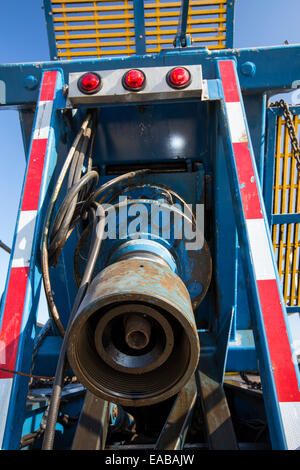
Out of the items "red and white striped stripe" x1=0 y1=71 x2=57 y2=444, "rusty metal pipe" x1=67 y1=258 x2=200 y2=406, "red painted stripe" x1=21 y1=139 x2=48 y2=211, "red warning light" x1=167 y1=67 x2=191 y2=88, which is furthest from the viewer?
"red warning light" x1=167 y1=67 x2=191 y2=88

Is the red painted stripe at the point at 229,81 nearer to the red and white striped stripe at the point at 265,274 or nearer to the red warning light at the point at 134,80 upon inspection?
the red and white striped stripe at the point at 265,274

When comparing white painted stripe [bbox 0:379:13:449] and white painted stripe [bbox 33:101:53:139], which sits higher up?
white painted stripe [bbox 33:101:53:139]

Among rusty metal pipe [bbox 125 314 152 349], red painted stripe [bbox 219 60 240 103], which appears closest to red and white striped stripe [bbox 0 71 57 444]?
rusty metal pipe [bbox 125 314 152 349]

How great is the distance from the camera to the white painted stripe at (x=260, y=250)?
1.25 m

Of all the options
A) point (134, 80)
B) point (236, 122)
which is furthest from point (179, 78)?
point (236, 122)

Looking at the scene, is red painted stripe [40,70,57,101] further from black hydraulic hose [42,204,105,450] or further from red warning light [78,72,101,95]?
black hydraulic hose [42,204,105,450]

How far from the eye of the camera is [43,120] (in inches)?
63.7

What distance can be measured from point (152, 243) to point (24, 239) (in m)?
0.56

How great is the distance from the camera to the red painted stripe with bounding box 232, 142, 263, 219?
4.47 ft

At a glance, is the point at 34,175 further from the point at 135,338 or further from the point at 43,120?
the point at 135,338

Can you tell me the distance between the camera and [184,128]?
2.08 meters

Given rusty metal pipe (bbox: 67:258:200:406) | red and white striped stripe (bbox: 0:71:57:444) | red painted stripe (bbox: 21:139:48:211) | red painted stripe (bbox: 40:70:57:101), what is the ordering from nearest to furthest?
rusty metal pipe (bbox: 67:258:200:406)
red and white striped stripe (bbox: 0:71:57:444)
red painted stripe (bbox: 21:139:48:211)
red painted stripe (bbox: 40:70:57:101)

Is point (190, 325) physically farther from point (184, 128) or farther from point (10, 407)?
point (184, 128)

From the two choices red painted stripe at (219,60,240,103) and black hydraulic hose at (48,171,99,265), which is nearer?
black hydraulic hose at (48,171,99,265)
